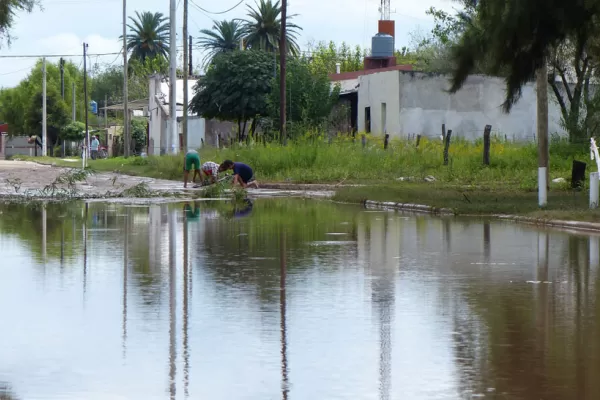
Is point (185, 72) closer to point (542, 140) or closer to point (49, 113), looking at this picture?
point (542, 140)

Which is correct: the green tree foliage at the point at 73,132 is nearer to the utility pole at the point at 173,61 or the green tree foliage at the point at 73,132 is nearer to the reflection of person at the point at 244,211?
the utility pole at the point at 173,61

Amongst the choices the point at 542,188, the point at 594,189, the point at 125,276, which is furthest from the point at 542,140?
the point at 125,276

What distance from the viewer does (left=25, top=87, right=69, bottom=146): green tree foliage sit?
115 meters

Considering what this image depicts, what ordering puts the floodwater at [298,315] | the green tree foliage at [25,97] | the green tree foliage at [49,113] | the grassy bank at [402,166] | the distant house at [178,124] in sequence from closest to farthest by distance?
1. the floodwater at [298,315]
2. the grassy bank at [402,166]
3. the distant house at [178,124]
4. the green tree foliage at [49,113]
5. the green tree foliage at [25,97]

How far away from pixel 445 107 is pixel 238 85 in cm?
1162

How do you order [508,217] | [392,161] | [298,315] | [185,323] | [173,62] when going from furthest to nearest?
[173,62]
[392,161]
[508,217]
[298,315]
[185,323]

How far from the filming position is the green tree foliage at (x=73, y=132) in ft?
358

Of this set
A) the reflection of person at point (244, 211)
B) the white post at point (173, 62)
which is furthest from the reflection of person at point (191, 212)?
the white post at point (173, 62)

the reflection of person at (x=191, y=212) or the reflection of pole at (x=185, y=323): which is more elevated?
the reflection of person at (x=191, y=212)

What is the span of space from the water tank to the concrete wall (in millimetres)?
14140

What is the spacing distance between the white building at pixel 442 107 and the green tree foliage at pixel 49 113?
59174mm

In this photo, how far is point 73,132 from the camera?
Answer: 10925 centimetres

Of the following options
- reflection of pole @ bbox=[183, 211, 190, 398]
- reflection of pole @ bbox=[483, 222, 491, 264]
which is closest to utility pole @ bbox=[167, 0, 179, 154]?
reflection of pole @ bbox=[483, 222, 491, 264]

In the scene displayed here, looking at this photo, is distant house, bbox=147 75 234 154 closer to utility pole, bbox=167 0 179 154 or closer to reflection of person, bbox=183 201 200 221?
utility pole, bbox=167 0 179 154
